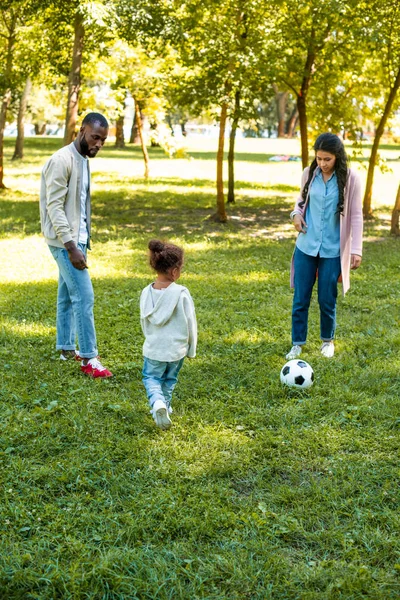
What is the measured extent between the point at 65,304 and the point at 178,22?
792cm

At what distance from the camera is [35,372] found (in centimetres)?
595

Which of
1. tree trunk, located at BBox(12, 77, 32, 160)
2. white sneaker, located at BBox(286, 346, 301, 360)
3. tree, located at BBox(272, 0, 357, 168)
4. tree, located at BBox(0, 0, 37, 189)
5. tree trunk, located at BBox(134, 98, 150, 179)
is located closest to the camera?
white sneaker, located at BBox(286, 346, 301, 360)

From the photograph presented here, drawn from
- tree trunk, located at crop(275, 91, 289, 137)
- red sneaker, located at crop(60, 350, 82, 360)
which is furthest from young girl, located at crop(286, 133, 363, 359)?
tree trunk, located at crop(275, 91, 289, 137)

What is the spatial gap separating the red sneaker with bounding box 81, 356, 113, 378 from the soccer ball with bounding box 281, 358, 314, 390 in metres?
1.46

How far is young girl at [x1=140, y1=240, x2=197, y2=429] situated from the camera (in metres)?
4.75

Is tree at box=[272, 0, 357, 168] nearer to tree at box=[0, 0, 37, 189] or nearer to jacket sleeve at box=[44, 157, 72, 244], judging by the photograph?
tree at box=[0, 0, 37, 189]

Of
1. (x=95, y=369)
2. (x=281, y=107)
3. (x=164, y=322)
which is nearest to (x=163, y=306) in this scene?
(x=164, y=322)

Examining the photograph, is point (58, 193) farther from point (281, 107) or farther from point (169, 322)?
point (281, 107)

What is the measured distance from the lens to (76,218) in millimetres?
5816

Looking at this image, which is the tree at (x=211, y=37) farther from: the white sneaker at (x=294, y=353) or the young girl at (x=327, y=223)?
the white sneaker at (x=294, y=353)

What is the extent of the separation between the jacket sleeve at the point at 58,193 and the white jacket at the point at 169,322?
119 cm

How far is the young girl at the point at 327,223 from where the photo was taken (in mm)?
6070

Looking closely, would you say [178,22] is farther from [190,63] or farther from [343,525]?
[343,525]

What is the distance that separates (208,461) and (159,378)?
0.76 meters
